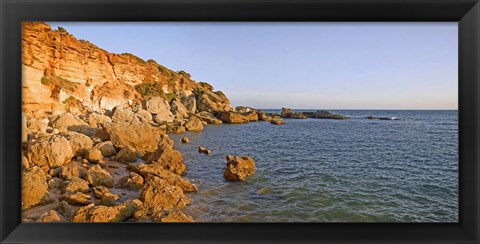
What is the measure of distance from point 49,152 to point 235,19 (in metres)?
4.54

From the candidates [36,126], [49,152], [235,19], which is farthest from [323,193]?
[36,126]

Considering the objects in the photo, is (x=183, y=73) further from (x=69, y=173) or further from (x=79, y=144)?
(x=69, y=173)

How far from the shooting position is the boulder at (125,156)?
5832mm

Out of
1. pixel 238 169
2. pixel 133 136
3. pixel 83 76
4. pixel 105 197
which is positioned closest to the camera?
pixel 105 197

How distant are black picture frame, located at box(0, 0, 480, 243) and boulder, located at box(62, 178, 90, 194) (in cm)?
237

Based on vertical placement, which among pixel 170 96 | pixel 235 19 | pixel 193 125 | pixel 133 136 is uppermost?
pixel 170 96

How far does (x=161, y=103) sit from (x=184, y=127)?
519 centimetres

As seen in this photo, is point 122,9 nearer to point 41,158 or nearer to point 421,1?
point 421,1

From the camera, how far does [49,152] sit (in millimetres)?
4348

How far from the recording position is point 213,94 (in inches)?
1154

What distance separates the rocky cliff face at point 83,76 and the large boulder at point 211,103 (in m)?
2.06

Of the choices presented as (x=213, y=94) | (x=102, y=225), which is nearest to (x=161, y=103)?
(x=213, y=94)

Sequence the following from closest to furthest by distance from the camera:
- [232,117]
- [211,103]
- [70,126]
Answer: [70,126] → [232,117] → [211,103]

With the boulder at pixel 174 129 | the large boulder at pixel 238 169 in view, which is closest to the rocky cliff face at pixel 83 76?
the boulder at pixel 174 129
